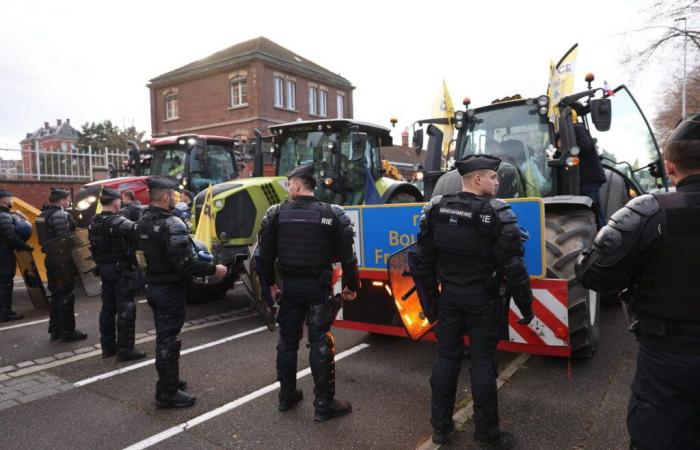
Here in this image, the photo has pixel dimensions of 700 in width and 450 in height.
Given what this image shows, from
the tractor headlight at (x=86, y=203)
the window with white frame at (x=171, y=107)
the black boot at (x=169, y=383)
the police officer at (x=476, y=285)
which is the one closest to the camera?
the police officer at (x=476, y=285)

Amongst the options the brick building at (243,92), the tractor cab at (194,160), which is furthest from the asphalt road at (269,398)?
the brick building at (243,92)

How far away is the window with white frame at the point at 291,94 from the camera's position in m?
29.2

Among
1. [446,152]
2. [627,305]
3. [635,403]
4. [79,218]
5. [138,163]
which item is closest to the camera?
[635,403]

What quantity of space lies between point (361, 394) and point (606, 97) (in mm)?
4044

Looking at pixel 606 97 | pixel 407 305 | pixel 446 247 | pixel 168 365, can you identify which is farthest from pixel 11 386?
pixel 606 97

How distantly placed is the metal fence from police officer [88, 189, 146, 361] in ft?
31.0

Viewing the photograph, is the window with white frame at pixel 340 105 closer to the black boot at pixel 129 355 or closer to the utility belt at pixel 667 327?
the black boot at pixel 129 355

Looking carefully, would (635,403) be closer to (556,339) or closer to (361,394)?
(556,339)

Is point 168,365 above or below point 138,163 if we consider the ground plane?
below

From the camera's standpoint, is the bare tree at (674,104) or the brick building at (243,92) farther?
the brick building at (243,92)

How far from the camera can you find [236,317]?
7.06 m

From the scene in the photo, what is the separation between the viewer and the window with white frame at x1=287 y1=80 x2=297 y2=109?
29.2 m

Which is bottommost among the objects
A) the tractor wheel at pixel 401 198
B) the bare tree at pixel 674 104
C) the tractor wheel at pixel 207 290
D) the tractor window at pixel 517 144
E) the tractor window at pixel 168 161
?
the tractor wheel at pixel 207 290

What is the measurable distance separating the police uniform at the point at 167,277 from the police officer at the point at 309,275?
0.73 metres
